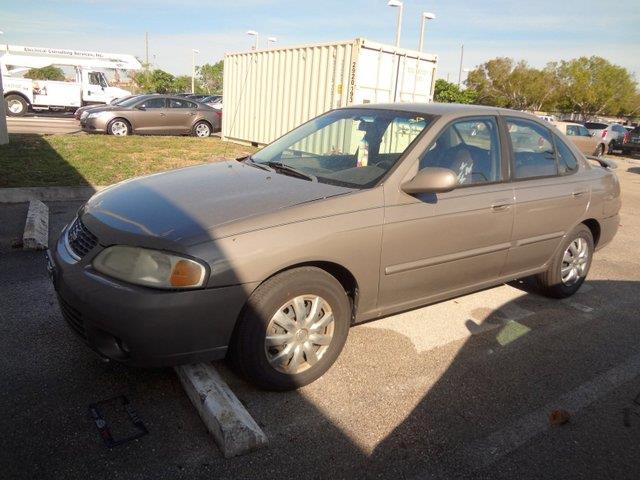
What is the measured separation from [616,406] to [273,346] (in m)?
2.11

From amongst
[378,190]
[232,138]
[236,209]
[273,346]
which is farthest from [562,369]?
[232,138]

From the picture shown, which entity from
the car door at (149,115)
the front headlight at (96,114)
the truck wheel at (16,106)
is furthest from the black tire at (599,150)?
the truck wheel at (16,106)

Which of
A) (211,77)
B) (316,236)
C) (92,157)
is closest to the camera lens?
(316,236)

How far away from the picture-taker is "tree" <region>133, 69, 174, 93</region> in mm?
49250

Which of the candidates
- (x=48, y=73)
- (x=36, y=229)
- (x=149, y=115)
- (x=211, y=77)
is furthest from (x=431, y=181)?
(x=211, y=77)

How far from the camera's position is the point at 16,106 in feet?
74.9

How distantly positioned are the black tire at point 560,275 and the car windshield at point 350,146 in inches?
75.2

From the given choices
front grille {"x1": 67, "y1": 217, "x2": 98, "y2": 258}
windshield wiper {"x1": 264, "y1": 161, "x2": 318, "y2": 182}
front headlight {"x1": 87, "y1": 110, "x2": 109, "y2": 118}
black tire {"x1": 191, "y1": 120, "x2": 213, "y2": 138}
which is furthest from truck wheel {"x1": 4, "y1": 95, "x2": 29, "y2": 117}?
front grille {"x1": 67, "y1": 217, "x2": 98, "y2": 258}

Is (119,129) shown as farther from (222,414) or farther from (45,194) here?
(222,414)

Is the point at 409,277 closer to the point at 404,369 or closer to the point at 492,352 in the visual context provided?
the point at 404,369

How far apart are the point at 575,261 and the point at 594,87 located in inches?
2271

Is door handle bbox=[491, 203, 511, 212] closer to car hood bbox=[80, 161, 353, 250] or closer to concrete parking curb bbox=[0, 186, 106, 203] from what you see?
car hood bbox=[80, 161, 353, 250]

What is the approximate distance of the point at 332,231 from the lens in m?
3.03

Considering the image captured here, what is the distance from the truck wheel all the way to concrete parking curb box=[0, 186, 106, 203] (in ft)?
59.6
